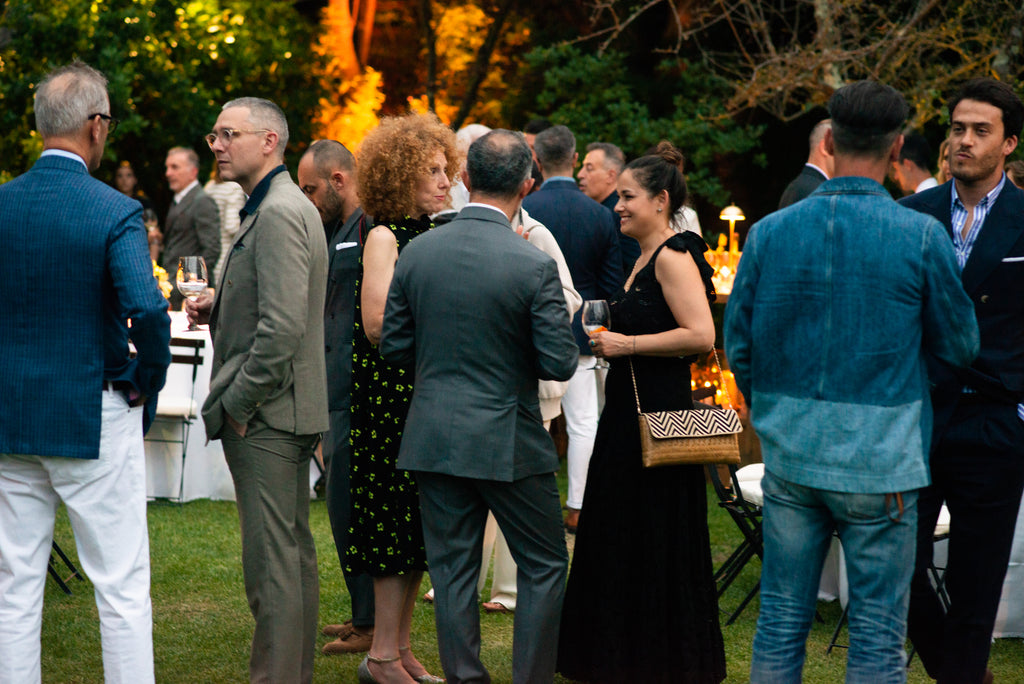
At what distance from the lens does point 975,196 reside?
3.74m

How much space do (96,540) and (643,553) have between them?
189cm

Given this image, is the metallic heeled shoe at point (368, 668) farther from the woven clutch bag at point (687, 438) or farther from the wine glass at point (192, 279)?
the wine glass at point (192, 279)

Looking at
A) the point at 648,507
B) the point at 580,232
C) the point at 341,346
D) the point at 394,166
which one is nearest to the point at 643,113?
the point at 580,232

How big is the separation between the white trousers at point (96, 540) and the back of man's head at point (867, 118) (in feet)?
7.26

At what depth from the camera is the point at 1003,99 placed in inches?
145

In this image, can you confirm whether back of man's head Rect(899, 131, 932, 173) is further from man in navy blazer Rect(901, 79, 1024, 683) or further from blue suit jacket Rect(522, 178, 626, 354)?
man in navy blazer Rect(901, 79, 1024, 683)

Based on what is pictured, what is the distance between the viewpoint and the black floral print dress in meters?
4.26

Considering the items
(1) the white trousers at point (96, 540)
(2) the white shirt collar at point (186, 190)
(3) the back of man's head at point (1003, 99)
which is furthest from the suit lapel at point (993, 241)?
(2) the white shirt collar at point (186, 190)

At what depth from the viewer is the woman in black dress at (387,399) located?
420 centimetres

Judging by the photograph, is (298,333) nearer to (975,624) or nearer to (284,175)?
(284,175)

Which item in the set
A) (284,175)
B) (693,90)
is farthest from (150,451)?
(693,90)

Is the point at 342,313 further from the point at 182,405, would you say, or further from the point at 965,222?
the point at 182,405

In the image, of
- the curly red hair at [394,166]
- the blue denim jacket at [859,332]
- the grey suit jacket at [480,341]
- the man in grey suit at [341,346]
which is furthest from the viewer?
the man in grey suit at [341,346]

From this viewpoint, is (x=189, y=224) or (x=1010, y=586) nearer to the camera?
(x=1010, y=586)
